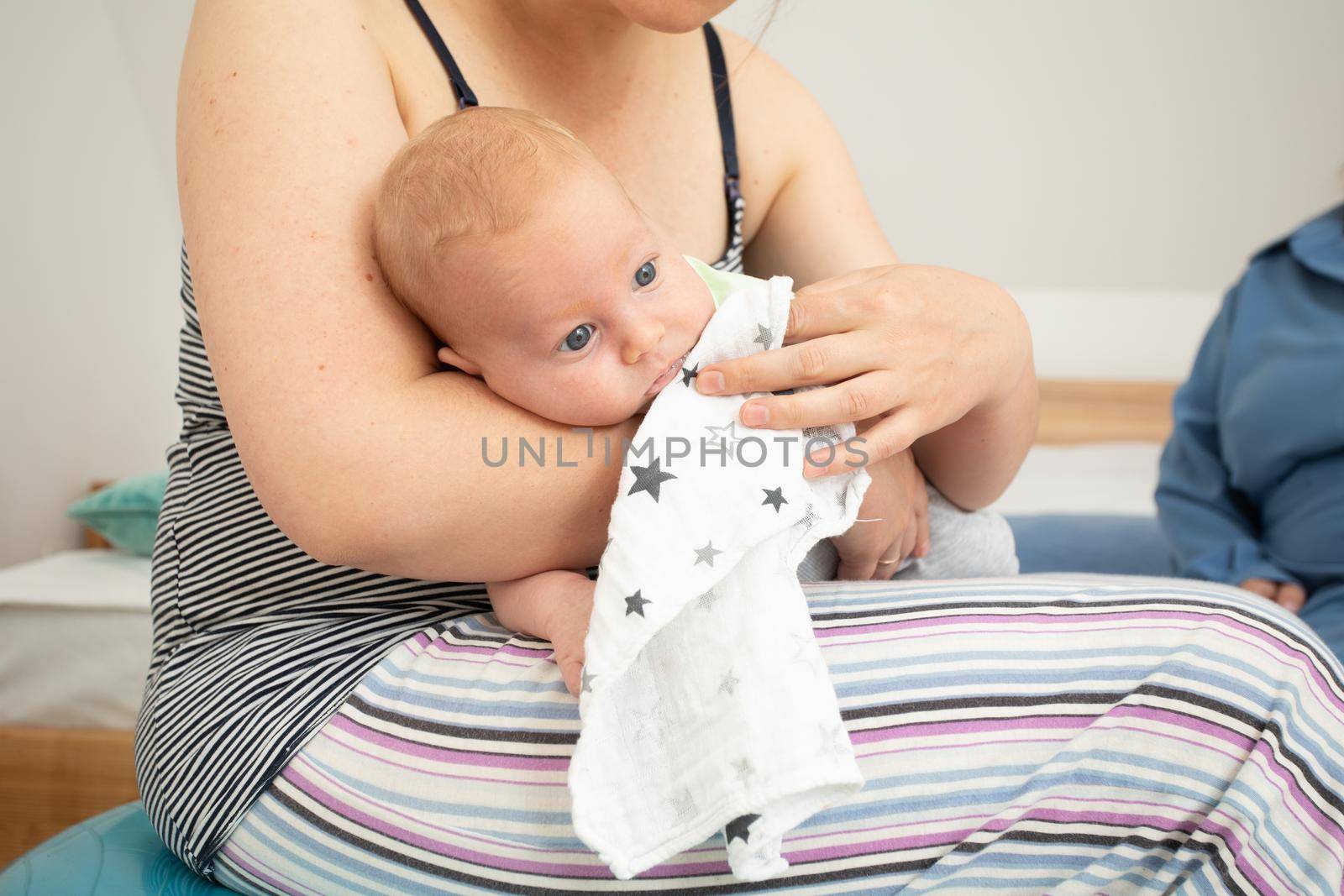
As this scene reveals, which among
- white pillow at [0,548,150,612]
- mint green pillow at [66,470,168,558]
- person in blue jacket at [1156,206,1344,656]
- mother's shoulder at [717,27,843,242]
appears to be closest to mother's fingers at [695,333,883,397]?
mother's shoulder at [717,27,843,242]

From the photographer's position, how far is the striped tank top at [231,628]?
75 centimetres

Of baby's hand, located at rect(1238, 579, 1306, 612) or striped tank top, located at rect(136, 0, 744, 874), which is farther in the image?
baby's hand, located at rect(1238, 579, 1306, 612)

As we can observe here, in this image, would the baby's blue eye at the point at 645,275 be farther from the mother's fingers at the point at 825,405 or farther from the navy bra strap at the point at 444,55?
the navy bra strap at the point at 444,55

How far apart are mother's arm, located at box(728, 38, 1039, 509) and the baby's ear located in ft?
1.42

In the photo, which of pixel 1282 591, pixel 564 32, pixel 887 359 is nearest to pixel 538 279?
pixel 887 359

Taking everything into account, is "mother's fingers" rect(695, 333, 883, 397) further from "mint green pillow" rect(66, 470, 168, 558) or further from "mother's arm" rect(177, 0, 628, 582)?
"mint green pillow" rect(66, 470, 168, 558)

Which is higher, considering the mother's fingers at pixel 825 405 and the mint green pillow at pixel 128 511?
the mother's fingers at pixel 825 405

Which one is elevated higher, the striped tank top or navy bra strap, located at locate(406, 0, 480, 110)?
navy bra strap, located at locate(406, 0, 480, 110)

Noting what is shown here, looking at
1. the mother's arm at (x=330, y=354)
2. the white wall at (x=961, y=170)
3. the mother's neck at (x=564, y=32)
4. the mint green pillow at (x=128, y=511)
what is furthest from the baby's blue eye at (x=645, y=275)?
the white wall at (x=961, y=170)

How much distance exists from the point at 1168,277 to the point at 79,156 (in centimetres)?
278

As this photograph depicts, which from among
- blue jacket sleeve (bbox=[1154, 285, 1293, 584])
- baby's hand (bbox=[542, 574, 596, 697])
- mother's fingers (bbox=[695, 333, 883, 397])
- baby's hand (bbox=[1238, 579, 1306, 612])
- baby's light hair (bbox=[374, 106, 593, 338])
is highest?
baby's light hair (bbox=[374, 106, 593, 338])

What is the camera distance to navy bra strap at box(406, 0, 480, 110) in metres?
0.91

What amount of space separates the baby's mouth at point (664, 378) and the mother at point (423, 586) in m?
0.04

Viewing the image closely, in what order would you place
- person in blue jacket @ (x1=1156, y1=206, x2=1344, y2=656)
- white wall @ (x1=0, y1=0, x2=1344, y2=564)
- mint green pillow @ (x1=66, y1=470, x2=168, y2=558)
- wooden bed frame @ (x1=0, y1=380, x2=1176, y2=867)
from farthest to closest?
white wall @ (x1=0, y1=0, x2=1344, y2=564) → mint green pillow @ (x1=66, y1=470, x2=168, y2=558) → wooden bed frame @ (x1=0, y1=380, x2=1176, y2=867) → person in blue jacket @ (x1=1156, y1=206, x2=1344, y2=656)
